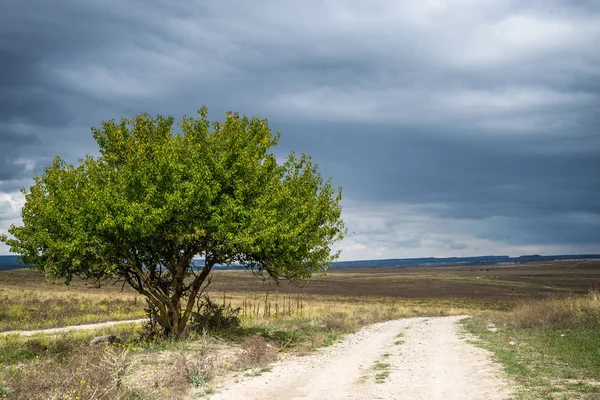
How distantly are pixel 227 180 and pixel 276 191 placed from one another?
237cm

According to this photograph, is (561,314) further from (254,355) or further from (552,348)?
(254,355)

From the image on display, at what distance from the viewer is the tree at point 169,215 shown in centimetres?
2053

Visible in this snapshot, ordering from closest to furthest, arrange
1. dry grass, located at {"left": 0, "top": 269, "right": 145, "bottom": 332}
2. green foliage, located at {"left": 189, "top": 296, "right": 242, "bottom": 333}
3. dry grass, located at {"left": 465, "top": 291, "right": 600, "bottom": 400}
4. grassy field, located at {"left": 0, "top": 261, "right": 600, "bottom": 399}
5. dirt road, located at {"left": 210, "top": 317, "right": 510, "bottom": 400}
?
grassy field, located at {"left": 0, "top": 261, "right": 600, "bottom": 399} < dirt road, located at {"left": 210, "top": 317, "right": 510, "bottom": 400} < dry grass, located at {"left": 465, "top": 291, "right": 600, "bottom": 400} < green foliage, located at {"left": 189, "top": 296, "right": 242, "bottom": 333} < dry grass, located at {"left": 0, "top": 269, "right": 145, "bottom": 332}

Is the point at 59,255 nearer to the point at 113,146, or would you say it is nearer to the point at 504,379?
the point at 113,146

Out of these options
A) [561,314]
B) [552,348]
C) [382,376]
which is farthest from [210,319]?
[561,314]

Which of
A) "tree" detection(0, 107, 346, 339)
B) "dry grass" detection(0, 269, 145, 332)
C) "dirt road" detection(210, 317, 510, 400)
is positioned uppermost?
"tree" detection(0, 107, 346, 339)

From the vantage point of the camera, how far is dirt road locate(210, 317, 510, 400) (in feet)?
44.6

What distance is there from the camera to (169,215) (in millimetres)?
20469

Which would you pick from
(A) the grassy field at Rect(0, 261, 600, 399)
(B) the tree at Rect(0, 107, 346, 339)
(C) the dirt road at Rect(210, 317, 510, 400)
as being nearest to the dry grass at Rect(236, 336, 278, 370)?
(A) the grassy field at Rect(0, 261, 600, 399)

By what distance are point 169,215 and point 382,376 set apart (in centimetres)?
1056

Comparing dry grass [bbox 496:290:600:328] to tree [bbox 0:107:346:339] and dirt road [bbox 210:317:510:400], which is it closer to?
dirt road [bbox 210:317:510:400]

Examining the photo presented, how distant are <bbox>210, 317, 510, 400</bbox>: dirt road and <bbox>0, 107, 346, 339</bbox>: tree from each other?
5.45 meters

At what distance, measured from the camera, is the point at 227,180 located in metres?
22.8

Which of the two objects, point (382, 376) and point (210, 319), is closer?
point (382, 376)
